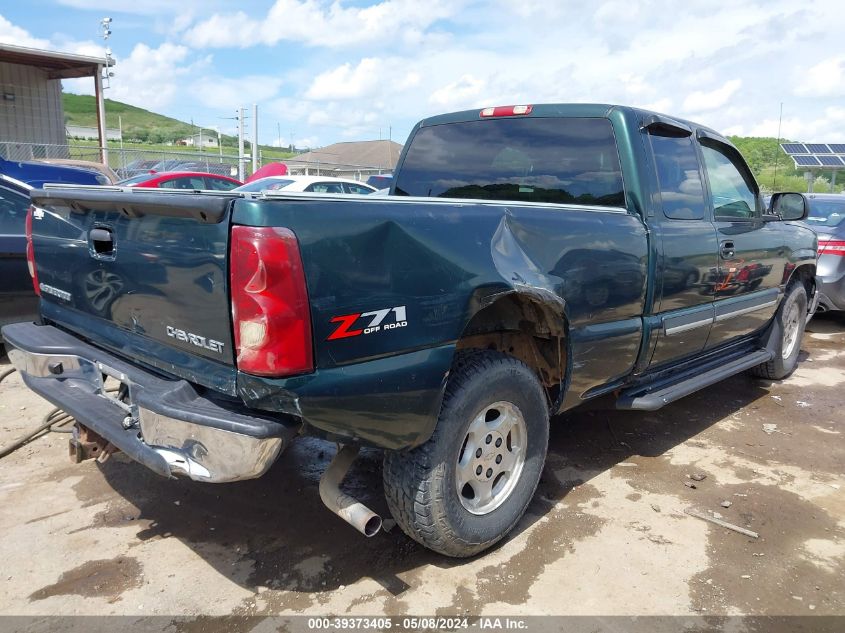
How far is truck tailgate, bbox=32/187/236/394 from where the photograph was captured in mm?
2279

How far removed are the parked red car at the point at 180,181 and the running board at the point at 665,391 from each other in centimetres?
836

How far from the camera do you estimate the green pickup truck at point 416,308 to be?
2227 mm

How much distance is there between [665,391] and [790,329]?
2688 millimetres

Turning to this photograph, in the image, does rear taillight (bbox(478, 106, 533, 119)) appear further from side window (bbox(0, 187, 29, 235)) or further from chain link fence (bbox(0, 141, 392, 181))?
chain link fence (bbox(0, 141, 392, 181))

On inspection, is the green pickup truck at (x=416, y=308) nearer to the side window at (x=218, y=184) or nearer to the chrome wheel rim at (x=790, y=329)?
the chrome wheel rim at (x=790, y=329)

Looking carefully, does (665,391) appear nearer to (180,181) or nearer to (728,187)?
(728,187)

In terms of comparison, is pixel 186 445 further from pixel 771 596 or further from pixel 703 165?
pixel 703 165

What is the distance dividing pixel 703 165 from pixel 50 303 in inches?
154

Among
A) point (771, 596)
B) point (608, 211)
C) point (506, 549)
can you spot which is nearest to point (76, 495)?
point (506, 549)

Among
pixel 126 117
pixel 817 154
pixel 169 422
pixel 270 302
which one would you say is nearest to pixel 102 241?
pixel 169 422

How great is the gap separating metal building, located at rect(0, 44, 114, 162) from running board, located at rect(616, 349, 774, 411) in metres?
22.4

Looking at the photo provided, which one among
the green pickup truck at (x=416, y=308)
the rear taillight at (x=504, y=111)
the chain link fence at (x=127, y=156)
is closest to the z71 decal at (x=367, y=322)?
the green pickup truck at (x=416, y=308)

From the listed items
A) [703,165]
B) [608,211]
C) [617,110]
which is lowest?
[608,211]

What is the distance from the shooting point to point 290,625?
A: 2.53 meters
